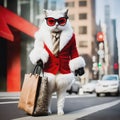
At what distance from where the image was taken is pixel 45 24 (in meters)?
6.56

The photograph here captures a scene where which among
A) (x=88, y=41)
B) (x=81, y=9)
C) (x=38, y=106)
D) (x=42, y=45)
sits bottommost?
(x=38, y=106)

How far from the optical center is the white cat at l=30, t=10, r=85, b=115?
6.38 meters

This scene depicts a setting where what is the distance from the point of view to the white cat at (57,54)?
6.38 metres

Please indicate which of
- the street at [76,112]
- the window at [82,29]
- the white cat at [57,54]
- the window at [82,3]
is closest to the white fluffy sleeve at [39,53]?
the white cat at [57,54]

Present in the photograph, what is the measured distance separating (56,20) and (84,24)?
214ft

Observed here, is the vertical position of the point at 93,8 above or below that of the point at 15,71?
above

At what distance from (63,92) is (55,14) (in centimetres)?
117

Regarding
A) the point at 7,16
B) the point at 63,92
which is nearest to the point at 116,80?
the point at 7,16

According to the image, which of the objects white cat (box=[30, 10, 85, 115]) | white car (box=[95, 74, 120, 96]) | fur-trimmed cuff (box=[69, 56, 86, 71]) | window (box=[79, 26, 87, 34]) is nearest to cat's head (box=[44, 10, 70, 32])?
white cat (box=[30, 10, 85, 115])

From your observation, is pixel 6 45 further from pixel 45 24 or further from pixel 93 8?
pixel 93 8

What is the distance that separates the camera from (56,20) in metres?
6.41

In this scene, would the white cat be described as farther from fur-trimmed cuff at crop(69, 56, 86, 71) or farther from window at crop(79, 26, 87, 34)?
window at crop(79, 26, 87, 34)

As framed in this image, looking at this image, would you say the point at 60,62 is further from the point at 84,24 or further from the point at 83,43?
the point at 84,24

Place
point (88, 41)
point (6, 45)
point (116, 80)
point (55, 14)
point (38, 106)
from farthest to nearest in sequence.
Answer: point (88, 41), point (6, 45), point (116, 80), point (55, 14), point (38, 106)
